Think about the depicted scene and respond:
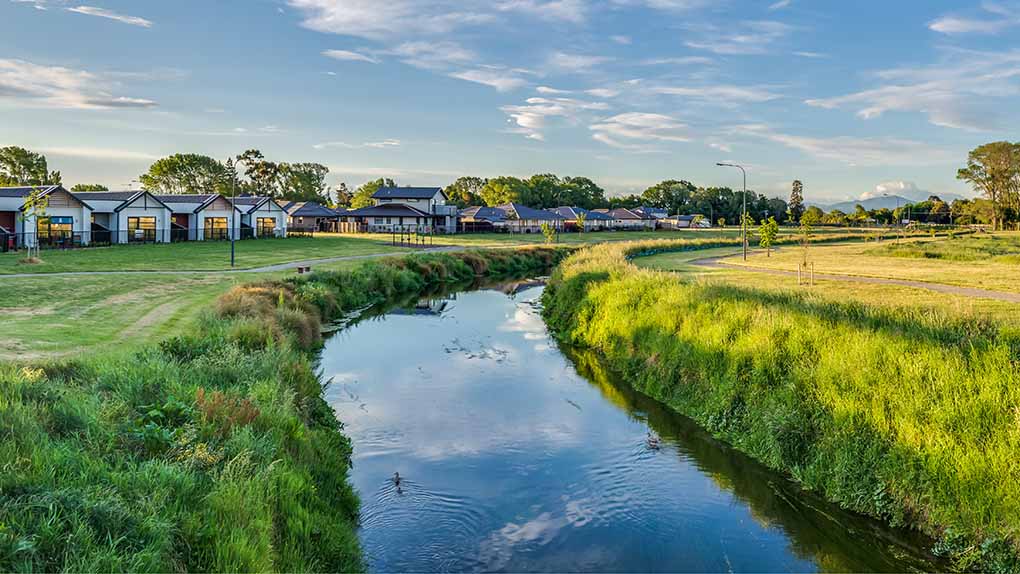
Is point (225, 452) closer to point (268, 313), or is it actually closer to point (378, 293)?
point (268, 313)

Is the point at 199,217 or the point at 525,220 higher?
the point at 525,220

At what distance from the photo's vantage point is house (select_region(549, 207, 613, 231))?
12604 cm

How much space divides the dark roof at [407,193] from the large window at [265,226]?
22.2 meters

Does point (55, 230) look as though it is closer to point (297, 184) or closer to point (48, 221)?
point (48, 221)

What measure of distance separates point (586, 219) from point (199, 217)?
75219 mm

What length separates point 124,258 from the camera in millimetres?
45219

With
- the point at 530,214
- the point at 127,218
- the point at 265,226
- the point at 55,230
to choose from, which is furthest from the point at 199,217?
the point at 530,214

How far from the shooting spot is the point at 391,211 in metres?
98.9

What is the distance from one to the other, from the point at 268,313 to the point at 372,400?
6191 mm

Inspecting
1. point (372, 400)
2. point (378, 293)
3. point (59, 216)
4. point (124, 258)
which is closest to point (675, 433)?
point (372, 400)

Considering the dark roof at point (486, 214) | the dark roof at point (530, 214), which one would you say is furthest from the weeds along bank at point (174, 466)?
the dark roof at point (486, 214)

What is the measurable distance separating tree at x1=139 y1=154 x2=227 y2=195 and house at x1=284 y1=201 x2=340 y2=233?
31354 mm

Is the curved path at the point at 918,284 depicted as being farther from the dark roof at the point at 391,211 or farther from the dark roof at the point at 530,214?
the dark roof at the point at 530,214

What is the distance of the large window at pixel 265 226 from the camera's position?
3233 inches
